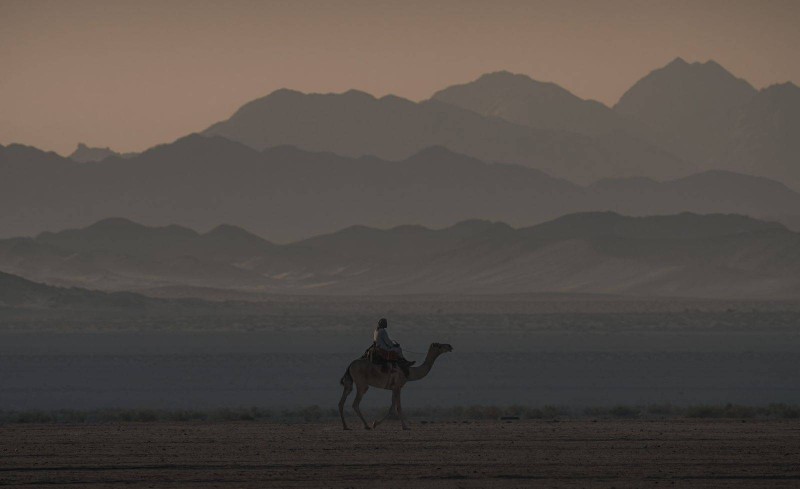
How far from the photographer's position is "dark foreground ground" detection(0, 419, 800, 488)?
18.0 m

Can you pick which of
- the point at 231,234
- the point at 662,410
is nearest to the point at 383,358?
the point at 662,410

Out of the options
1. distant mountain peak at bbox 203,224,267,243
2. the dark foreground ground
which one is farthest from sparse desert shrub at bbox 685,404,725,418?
distant mountain peak at bbox 203,224,267,243

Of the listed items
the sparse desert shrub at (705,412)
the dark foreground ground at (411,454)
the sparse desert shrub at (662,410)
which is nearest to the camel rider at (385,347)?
the dark foreground ground at (411,454)

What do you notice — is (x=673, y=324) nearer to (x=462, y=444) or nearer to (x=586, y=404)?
(x=586, y=404)

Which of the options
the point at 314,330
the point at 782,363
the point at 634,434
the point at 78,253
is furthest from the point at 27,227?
the point at 634,434

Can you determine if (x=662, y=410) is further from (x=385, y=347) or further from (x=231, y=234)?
(x=231, y=234)

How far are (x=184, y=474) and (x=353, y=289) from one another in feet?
347

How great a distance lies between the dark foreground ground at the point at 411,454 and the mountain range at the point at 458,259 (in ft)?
269

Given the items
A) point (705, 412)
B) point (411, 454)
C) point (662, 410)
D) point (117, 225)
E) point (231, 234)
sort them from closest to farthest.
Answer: point (411, 454), point (705, 412), point (662, 410), point (231, 234), point (117, 225)

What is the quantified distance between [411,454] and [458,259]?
113 m

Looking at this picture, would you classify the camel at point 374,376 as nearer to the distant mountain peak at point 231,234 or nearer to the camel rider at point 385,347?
the camel rider at point 385,347

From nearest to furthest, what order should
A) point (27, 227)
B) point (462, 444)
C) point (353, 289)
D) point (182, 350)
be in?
point (462, 444) → point (182, 350) → point (353, 289) → point (27, 227)

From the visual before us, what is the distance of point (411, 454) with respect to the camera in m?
20.4

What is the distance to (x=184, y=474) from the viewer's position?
1855 cm
